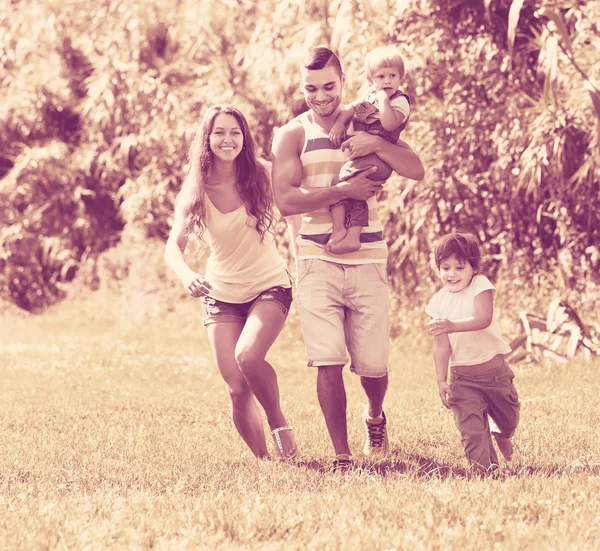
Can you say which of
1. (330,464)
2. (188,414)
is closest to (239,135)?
(330,464)

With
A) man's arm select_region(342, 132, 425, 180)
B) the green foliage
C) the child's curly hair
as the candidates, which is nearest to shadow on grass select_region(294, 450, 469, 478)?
the child's curly hair

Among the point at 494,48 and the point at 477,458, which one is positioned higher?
the point at 494,48

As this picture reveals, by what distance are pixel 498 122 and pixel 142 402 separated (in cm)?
445

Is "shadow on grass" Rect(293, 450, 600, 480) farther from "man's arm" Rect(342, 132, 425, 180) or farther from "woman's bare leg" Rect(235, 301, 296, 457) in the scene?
"man's arm" Rect(342, 132, 425, 180)

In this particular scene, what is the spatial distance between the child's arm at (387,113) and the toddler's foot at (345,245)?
1.84 ft

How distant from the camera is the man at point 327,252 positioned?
507cm

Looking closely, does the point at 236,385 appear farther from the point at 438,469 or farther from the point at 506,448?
the point at 506,448

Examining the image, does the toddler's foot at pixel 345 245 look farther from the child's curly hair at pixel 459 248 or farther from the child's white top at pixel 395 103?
the child's white top at pixel 395 103

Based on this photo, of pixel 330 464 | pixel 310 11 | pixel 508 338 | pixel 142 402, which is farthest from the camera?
pixel 310 11

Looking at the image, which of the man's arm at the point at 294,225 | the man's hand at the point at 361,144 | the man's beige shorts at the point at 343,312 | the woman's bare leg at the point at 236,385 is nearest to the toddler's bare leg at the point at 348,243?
the man's beige shorts at the point at 343,312

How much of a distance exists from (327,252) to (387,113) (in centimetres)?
74

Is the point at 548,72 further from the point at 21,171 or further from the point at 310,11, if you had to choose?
the point at 21,171

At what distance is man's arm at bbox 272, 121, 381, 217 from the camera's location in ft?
Result: 16.4

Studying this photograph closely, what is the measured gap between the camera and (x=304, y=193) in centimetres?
505
